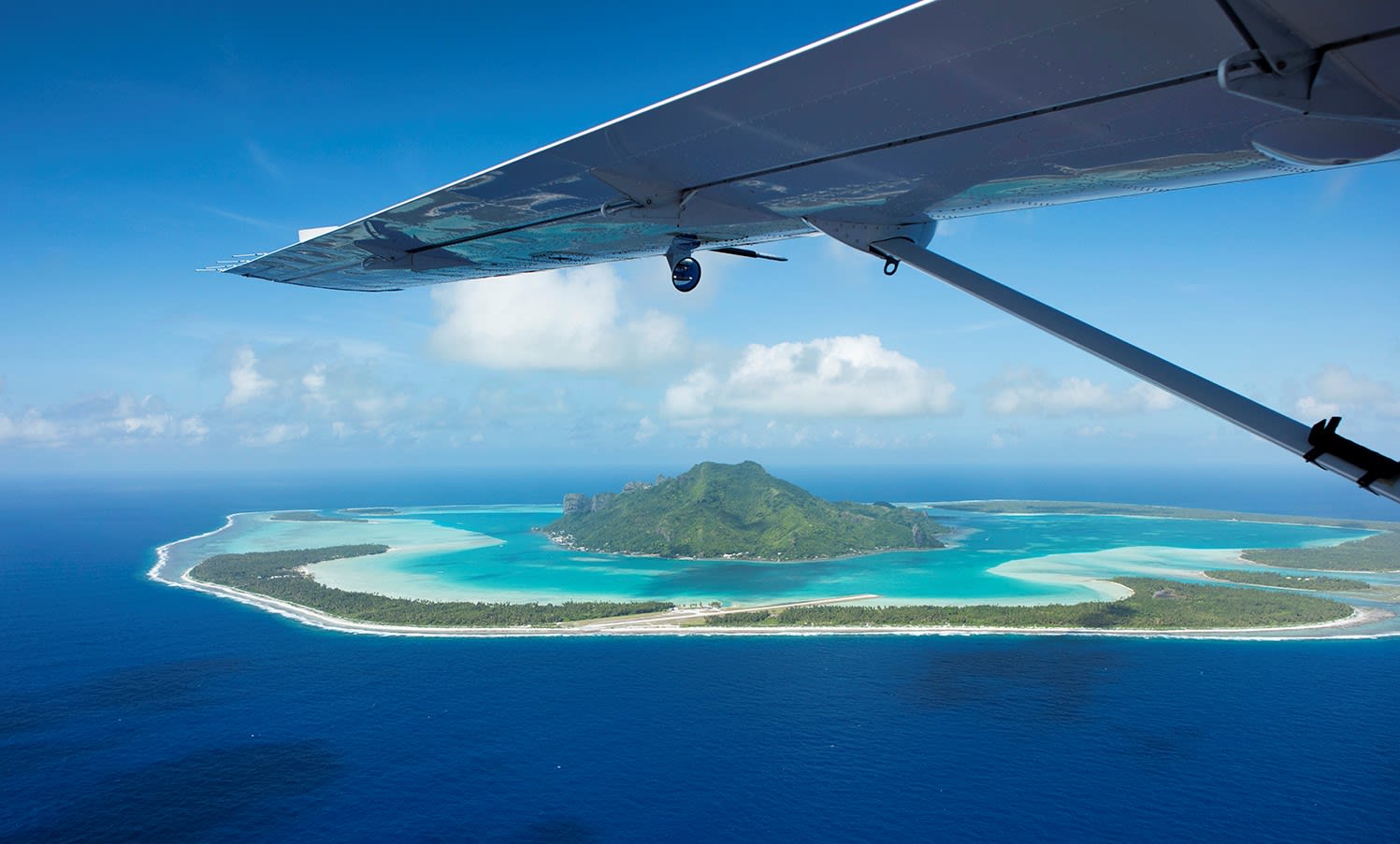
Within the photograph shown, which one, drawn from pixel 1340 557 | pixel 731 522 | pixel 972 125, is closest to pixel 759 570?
pixel 731 522

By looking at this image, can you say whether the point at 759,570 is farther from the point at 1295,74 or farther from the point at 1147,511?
the point at 1147,511

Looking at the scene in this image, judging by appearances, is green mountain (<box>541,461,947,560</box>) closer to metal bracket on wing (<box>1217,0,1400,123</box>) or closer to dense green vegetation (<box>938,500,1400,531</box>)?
dense green vegetation (<box>938,500,1400,531</box>)

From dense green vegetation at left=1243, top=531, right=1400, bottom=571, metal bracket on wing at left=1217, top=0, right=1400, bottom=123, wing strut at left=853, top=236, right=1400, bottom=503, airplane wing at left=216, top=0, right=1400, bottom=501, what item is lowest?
dense green vegetation at left=1243, top=531, right=1400, bottom=571

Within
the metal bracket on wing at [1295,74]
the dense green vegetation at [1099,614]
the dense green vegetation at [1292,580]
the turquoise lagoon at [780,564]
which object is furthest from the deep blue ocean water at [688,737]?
the metal bracket on wing at [1295,74]

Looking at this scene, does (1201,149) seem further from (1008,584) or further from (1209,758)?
(1008,584)

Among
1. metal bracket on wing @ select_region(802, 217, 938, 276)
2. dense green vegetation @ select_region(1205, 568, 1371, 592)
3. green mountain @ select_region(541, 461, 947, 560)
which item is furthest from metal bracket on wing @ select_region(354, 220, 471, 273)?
dense green vegetation @ select_region(1205, 568, 1371, 592)

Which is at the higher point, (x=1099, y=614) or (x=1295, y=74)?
(x=1295, y=74)
